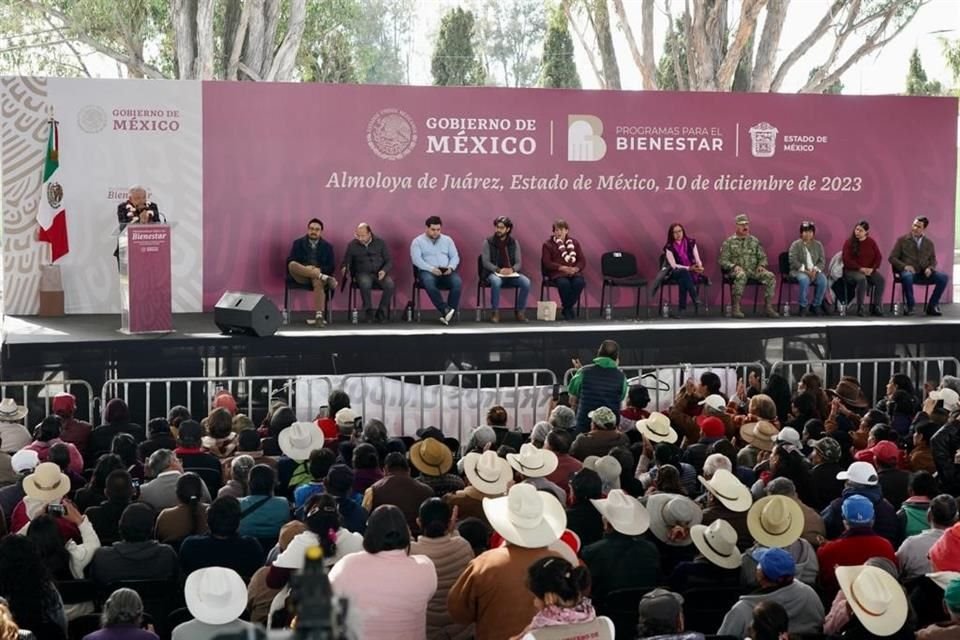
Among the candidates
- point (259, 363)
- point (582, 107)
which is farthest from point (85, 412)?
point (582, 107)

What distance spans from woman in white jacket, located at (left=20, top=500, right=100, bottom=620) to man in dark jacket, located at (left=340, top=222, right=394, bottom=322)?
7.45m

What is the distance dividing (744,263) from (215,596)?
33.9 ft

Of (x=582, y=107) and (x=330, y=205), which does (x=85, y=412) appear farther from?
(x=582, y=107)

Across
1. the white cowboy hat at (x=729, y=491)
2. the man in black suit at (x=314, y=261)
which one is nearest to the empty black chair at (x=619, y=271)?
the man in black suit at (x=314, y=261)

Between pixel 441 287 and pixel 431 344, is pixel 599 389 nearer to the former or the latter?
pixel 431 344

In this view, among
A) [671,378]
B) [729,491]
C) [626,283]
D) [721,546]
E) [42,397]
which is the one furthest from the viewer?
[626,283]

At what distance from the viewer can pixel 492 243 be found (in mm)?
13953

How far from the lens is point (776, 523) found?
5.96 m

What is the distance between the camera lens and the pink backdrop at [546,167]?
14164mm

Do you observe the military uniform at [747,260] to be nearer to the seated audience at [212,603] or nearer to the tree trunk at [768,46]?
the seated audience at [212,603]

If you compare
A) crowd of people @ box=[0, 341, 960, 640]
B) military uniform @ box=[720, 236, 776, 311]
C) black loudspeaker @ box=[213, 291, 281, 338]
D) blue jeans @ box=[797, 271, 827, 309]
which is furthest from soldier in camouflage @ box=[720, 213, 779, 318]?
crowd of people @ box=[0, 341, 960, 640]

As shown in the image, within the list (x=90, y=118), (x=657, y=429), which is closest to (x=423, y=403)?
(x=657, y=429)

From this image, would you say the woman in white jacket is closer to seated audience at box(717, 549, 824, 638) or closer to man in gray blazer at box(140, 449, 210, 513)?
man in gray blazer at box(140, 449, 210, 513)

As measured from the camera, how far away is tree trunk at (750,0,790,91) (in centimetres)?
2455
